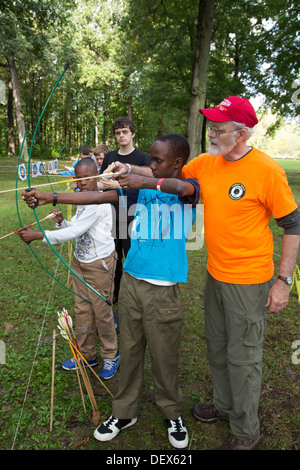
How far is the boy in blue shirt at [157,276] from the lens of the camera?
172 centimetres

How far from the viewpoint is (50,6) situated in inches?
435

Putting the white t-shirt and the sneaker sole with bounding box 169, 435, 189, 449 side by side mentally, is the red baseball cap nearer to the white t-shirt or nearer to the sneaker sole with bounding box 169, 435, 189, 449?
the white t-shirt

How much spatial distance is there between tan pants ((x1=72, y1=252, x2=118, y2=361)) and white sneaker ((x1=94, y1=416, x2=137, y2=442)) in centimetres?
62

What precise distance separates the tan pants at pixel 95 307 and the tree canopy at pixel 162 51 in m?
2.62

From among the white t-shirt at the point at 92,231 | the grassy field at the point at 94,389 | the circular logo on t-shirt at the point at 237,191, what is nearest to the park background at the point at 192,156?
the grassy field at the point at 94,389

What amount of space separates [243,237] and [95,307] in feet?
4.32

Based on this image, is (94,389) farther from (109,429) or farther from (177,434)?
(177,434)

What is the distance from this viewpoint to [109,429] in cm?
199

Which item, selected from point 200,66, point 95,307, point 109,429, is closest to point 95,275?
point 95,307

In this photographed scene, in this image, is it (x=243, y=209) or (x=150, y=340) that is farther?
(x=150, y=340)

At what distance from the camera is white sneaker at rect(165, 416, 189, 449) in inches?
76.6

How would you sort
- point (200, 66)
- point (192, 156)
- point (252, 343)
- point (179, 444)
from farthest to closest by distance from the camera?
point (192, 156)
point (200, 66)
point (179, 444)
point (252, 343)

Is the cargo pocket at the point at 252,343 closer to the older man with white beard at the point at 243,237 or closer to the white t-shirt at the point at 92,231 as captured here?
the older man with white beard at the point at 243,237

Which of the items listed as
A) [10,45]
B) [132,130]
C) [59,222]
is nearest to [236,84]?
[10,45]
